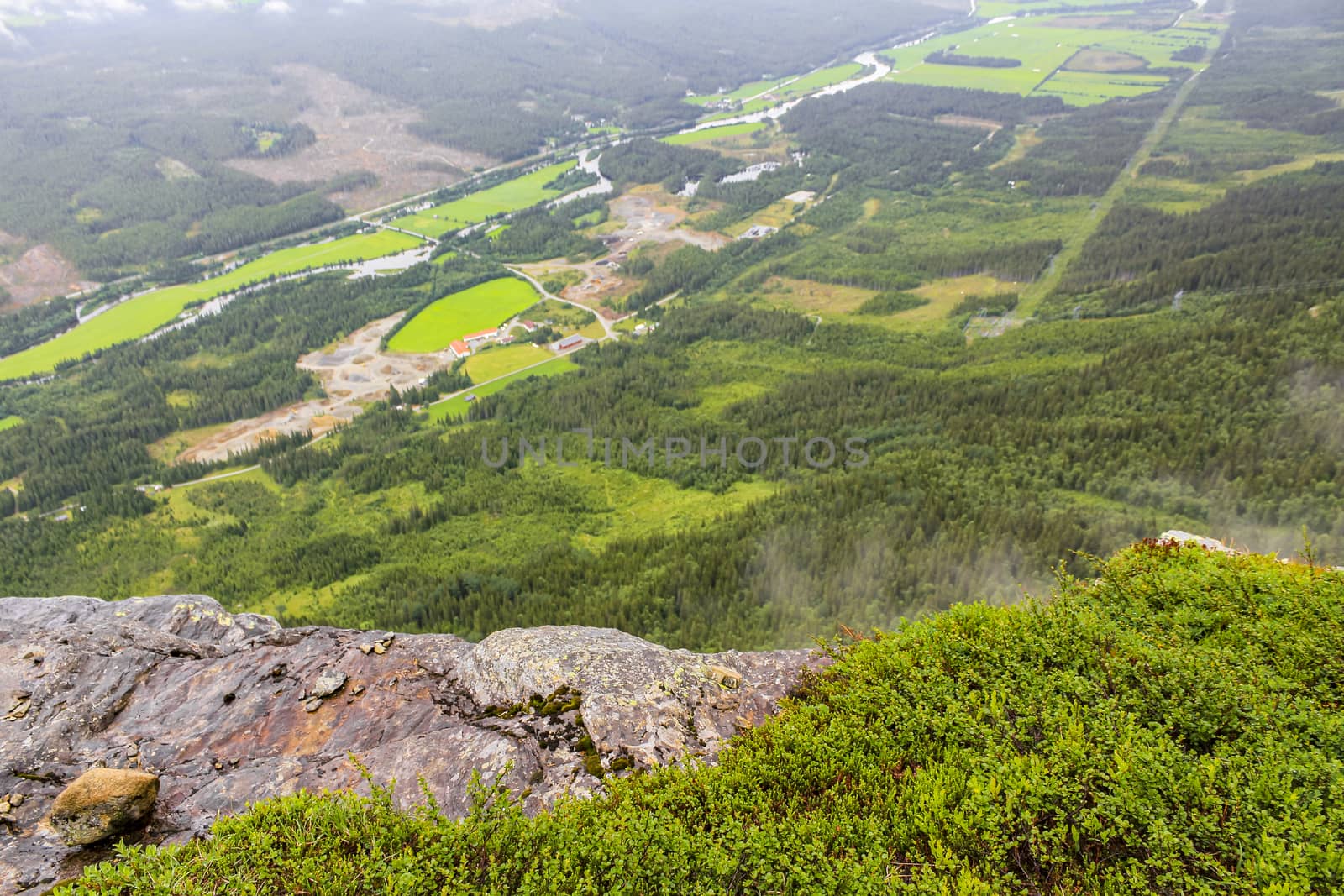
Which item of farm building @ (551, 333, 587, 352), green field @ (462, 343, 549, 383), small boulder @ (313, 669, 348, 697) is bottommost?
green field @ (462, 343, 549, 383)

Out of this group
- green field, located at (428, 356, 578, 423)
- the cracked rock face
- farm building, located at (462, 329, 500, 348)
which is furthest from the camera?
farm building, located at (462, 329, 500, 348)

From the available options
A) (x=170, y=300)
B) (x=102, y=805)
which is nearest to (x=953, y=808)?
(x=102, y=805)

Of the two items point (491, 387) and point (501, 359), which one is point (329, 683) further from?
point (501, 359)

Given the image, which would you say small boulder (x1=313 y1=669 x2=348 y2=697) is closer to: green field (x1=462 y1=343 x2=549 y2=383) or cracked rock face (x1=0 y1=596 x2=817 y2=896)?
cracked rock face (x1=0 y1=596 x2=817 y2=896)

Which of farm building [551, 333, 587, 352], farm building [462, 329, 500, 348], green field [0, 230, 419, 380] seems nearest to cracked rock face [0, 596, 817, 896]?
farm building [551, 333, 587, 352]

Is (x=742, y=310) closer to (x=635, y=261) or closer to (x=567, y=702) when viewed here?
(x=635, y=261)

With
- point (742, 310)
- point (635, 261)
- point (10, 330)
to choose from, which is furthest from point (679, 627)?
point (10, 330)

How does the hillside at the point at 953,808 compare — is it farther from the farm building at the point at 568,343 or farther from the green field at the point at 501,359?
the farm building at the point at 568,343
